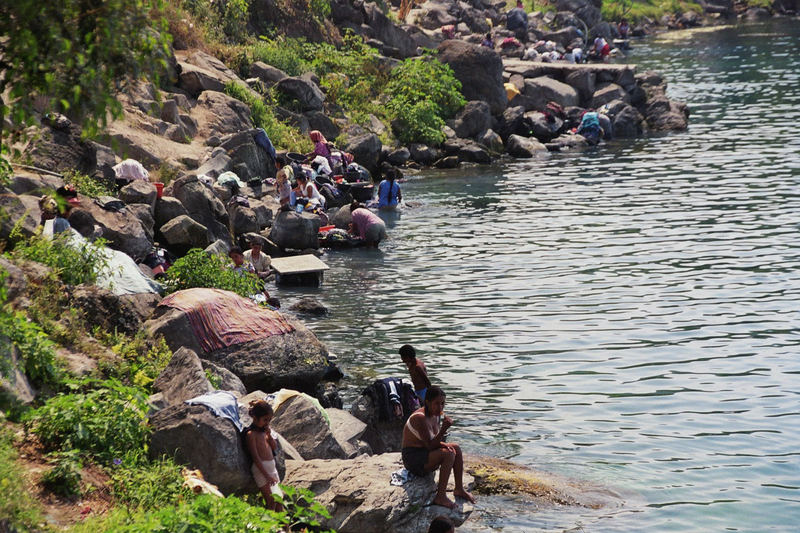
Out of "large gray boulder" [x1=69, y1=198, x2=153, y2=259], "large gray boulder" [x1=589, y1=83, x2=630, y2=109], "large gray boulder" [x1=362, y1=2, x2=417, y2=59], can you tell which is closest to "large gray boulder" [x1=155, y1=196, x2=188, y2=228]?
"large gray boulder" [x1=69, y1=198, x2=153, y2=259]

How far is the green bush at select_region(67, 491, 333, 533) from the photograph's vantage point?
795cm

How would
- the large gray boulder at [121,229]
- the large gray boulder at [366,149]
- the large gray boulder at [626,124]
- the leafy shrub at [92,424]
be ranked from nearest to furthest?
the leafy shrub at [92,424] → the large gray boulder at [121,229] → the large gray boulder at [366,149] → the large gray boulder at [626,124]

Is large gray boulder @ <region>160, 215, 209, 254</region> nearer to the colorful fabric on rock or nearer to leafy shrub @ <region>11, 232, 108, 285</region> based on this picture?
leafy shrub @ <region>11, 232, 108, 285</region>

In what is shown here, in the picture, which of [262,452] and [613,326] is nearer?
[262,452]

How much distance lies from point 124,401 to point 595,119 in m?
34.0

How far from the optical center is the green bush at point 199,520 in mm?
7949

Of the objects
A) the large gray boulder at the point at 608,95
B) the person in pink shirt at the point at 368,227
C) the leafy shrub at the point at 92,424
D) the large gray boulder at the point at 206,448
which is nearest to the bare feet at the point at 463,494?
the large gray boulder at the point at 206,448

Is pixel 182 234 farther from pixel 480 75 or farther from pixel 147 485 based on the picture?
pixel 480 75

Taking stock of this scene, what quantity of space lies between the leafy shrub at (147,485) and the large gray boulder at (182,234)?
11.3 metres

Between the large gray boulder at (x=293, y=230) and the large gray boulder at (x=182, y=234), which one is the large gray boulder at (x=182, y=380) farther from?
the large gray boulder at (x=293, y=230)

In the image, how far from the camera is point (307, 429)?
40.5 feet

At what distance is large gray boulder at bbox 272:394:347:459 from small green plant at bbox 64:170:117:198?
9.28 metres

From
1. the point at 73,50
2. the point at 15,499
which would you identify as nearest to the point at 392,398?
the point at 15,499

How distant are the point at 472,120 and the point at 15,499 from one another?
33926 mm
